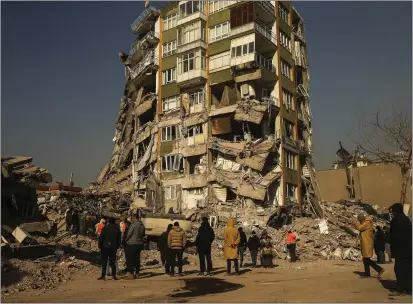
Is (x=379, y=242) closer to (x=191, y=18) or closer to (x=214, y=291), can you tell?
(x=214, y=291)

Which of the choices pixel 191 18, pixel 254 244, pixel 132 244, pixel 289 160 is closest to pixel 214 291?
pixel 132 244

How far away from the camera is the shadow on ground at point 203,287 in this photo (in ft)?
31.1

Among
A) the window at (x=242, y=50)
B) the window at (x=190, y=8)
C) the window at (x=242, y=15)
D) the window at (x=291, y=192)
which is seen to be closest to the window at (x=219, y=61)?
the window at (x=242, y=50)

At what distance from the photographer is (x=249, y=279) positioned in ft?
40.7

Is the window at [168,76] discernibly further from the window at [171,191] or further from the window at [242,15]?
the window at [171,191]

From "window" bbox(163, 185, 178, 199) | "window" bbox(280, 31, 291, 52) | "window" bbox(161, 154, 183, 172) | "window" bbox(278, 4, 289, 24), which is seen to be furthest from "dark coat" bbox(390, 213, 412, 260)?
"window" bbox(278, 4, 289, 24)

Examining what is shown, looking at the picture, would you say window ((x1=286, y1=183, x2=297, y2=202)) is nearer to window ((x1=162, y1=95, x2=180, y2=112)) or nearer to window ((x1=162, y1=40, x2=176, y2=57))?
window ((x1=162, y1=95, x2=180, y2=112))

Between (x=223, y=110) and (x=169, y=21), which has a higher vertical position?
(x=169, y=21)

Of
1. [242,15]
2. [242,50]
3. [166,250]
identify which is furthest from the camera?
[242,15]

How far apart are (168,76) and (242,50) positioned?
29.5ft

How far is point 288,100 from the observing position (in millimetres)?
40875

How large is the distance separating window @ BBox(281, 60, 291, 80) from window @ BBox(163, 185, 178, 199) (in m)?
15.1

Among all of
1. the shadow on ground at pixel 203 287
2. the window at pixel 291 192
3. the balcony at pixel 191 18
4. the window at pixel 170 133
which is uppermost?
the balcony at pixel 191 18

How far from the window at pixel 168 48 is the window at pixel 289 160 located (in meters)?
15.4
